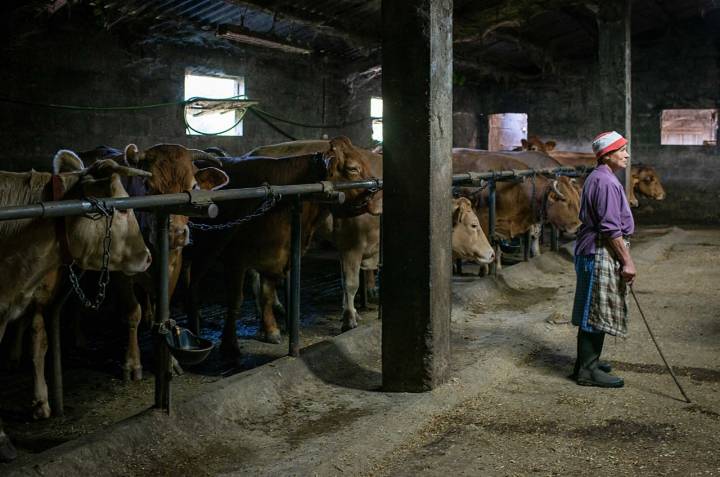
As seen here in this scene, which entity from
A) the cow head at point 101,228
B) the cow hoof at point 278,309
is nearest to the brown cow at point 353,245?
the cow hoof at point 278,309

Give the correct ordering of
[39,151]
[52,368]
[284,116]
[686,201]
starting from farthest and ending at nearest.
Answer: [686,201]
[284,116]
[39,151]
[52,368]

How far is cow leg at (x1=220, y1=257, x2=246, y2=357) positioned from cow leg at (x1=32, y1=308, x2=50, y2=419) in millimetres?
1519

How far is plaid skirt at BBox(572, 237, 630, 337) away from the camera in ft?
17.1

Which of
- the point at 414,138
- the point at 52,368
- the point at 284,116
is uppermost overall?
the point at 284,116

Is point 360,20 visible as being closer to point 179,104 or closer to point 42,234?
point 179,104

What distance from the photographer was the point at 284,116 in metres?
14.6

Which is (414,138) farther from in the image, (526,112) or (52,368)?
(526,112)

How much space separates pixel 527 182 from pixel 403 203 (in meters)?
5.79

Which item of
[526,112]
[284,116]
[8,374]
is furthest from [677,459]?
[526,112]

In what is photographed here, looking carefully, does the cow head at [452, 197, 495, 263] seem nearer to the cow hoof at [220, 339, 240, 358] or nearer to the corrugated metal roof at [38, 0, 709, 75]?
the cow hoof at [220, 339, 240, 358]

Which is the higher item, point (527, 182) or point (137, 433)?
point (527, 182)

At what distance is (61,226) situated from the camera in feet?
13.6

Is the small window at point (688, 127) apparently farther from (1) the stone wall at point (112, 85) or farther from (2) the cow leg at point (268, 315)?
(2) the cow leg at point (268, 315)

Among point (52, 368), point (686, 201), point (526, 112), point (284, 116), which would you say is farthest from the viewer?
point (526, 112)
